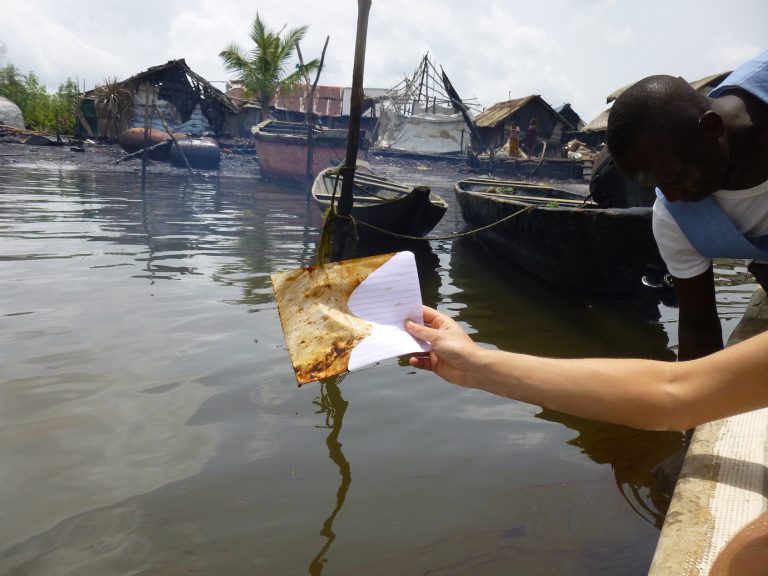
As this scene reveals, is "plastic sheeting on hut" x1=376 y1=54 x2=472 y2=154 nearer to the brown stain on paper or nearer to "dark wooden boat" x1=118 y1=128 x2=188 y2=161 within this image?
"dark wooden boat" x1=118 y1=128 x2=188 y2=161

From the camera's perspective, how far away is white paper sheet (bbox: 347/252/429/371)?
5.24ft

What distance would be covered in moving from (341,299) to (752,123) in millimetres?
1692

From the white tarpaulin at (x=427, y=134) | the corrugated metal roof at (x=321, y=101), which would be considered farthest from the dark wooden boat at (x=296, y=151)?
the corrugated metal roof at (x=321, y=101)

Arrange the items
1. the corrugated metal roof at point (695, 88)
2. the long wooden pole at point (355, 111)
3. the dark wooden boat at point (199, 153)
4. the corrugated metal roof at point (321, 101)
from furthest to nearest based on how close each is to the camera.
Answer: the corrugated metal roof at point (321, 101), the dark wooden boat at point (199, 153), the corrugated metal roof at point (695, 88), the long wooden pole at point (355, 111)

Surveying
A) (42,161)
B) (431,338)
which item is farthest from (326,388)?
(42,161)

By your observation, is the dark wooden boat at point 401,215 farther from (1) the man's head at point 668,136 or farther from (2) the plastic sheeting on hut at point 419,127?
(2) the plastic sheeting on hut at point 419,127

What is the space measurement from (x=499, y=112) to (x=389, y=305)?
96.1ft

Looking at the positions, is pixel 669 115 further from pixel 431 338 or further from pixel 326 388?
pixel 326 388

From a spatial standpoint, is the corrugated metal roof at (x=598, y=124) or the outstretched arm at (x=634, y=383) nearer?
the outstretched arm at (x=634, y=383)

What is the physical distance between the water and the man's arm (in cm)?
74

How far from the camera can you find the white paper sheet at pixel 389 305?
1596 mm

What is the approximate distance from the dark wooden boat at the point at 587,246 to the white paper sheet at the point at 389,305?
3855 millimetres

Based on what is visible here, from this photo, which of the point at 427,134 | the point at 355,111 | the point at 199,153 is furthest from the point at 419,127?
the point at 355,111

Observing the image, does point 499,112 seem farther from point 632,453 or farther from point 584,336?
point 632,453
